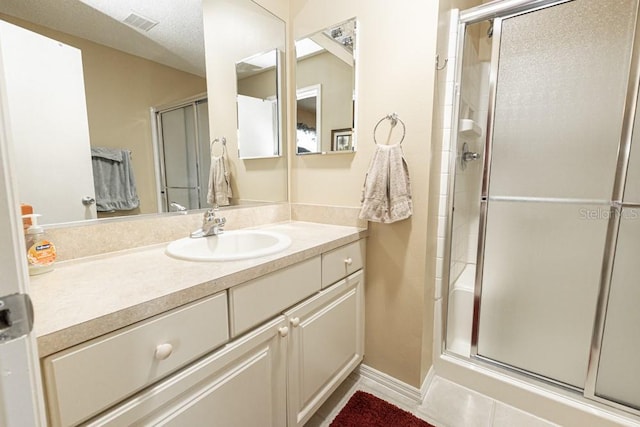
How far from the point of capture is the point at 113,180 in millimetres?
1016

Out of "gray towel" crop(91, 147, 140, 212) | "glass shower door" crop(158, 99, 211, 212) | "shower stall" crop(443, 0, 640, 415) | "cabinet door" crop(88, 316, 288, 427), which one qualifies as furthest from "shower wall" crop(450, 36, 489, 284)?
"gray towel" crop(91, 147, 140, 212)

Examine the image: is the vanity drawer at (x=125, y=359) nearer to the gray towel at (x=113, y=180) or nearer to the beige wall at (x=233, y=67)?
the gray towel at (x=113, y=180)

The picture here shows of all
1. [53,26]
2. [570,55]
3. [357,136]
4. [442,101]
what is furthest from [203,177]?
[570,55]

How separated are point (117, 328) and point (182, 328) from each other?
0.47 ft

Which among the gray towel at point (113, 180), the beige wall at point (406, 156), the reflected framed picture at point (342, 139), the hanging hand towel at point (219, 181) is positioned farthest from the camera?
the reflected framed picture at point (342, 139)

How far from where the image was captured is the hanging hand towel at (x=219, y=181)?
1.35 m

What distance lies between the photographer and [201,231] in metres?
1.22

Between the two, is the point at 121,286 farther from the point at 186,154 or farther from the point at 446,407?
the point at 446,407

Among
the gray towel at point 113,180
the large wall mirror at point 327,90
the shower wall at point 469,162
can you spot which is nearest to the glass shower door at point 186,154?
the gray towel at point 113,180

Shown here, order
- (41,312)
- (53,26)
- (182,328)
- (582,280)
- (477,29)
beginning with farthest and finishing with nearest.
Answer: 1. (477,29)
2. (582,280)
3. (53,26)
4. (182,328)
5. (41,312)

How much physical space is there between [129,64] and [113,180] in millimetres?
415

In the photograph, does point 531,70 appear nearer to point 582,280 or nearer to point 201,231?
point 582,280

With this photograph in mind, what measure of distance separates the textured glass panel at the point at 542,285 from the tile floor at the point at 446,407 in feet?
0.79

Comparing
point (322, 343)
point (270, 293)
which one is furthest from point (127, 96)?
point (322, 343)
